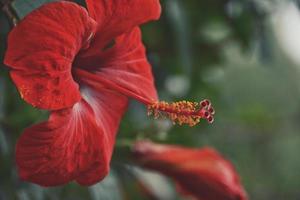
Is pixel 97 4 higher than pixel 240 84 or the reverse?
higher

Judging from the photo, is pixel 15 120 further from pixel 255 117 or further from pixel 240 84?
pixel 240 84

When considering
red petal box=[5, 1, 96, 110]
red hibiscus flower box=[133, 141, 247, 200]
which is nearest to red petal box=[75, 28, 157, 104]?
red petal box=[5, 1, 96, 110]

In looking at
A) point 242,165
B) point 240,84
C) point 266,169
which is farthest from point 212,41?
point 240,84

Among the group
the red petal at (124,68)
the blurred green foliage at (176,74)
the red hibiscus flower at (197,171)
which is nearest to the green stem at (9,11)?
the blurred green foliage at (176,74)

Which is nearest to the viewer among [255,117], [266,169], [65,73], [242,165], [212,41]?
[65,73]

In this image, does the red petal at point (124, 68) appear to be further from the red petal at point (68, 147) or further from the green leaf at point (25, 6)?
the green leaf at point (25, 6)

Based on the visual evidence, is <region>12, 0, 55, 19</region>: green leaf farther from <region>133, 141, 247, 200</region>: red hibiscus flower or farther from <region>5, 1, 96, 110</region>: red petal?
<region>133, 141, 247, 200</region>: red hibiscus flower
